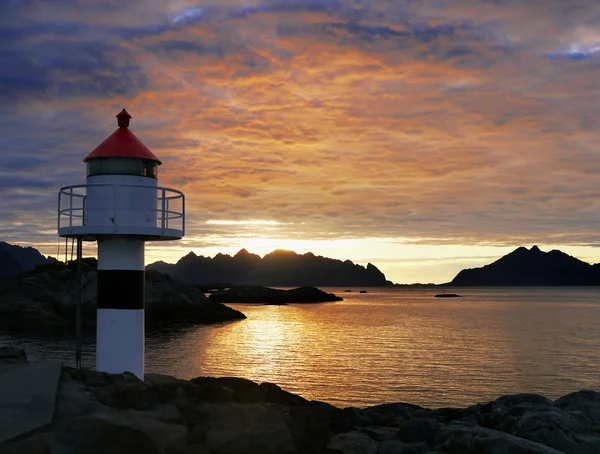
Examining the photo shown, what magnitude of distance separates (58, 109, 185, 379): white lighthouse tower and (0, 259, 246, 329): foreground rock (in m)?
37.3

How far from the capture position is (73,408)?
348 inches

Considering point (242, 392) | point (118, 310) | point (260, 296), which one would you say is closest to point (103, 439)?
point (242, 392)

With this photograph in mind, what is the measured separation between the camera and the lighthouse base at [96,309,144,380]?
12500 millimetres

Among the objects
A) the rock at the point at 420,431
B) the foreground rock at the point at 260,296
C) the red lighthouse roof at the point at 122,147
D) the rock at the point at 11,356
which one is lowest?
the foreground rock at the point at 260,296

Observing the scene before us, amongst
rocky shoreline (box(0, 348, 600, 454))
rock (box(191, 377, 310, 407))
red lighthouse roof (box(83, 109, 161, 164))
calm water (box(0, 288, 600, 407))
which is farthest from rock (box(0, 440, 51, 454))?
calm water (box(0, 288, 600, 407))

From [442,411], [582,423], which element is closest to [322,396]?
[442,411]

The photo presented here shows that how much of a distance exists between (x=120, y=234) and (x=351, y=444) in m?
6.51

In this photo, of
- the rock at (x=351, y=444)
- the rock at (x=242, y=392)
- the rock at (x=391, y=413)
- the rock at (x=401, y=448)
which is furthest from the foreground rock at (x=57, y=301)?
the rock at (x=401, y=448)

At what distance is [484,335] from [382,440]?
49.3m

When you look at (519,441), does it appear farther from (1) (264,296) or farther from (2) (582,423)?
(1) (264,296)

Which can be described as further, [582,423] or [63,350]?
[63,350]

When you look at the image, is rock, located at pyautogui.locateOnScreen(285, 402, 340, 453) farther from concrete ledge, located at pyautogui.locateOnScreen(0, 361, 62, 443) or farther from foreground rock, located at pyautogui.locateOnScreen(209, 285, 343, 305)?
foreground rock, located at pyautogui.locateOnScreen(209, 285, 343, 305)

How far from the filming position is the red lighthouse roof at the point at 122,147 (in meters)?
12.5

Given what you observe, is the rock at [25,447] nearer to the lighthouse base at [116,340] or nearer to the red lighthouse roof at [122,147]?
the lighthouse base at [116,340]
